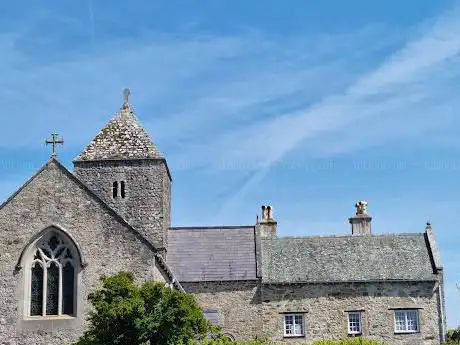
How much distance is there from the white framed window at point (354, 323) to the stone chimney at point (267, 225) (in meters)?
7.54

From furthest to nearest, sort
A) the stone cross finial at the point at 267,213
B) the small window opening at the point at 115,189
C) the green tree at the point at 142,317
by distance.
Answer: the stone cross finial at the point at 267,213 → the small window opening at the point at 115,189 → the green tree at the point at 142,317

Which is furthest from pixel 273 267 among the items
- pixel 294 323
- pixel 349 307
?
pixel 349 307

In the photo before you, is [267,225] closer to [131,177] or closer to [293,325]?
[293,325]

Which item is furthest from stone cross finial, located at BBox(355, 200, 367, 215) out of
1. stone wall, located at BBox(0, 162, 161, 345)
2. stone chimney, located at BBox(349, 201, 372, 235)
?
stone wall, located at BBox(0, 162, 161, 345)

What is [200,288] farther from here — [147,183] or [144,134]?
[144,134]

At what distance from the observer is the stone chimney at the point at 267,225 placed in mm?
49094

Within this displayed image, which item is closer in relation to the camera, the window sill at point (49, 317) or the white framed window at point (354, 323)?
the window sill at point (49, 317)

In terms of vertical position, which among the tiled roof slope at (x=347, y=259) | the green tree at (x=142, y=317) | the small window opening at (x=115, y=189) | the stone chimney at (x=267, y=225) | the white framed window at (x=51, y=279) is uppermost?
the small window opening at (x=115, y=189)

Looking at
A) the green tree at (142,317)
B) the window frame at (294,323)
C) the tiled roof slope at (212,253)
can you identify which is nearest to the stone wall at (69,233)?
the green tree at (142,317)

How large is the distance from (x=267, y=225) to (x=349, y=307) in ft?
27.2

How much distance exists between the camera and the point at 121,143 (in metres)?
45.1

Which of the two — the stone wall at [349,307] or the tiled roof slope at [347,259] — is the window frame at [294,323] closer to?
the stone wall at [349,307]

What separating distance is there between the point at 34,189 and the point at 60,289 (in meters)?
4.41

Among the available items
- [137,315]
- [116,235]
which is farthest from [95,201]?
[137,315]
